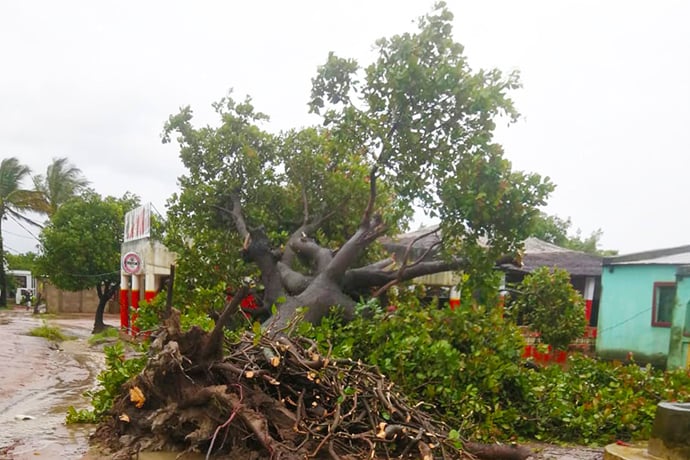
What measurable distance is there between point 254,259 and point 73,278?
17.8 m

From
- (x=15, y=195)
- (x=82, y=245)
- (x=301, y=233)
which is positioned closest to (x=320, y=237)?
(x=301, y=233)

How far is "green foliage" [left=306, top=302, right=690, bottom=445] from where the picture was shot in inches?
269

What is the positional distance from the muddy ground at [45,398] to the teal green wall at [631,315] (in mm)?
8004

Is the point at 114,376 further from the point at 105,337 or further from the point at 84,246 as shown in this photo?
the point at 84,246

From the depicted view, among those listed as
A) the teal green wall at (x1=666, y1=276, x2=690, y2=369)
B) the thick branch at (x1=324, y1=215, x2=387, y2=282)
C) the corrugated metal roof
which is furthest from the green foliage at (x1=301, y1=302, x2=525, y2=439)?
the corrugated metal roof

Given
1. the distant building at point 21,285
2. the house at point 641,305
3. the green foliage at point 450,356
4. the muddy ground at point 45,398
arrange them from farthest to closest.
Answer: the distant building at point 21,285 → the house at point 641,305 → the green foliage at point 450,356 → the muddy ground at point 45,398

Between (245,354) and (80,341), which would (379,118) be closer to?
(245,354)

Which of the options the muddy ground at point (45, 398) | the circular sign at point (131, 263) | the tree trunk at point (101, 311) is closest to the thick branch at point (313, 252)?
the muddy ground at point (45, 398)

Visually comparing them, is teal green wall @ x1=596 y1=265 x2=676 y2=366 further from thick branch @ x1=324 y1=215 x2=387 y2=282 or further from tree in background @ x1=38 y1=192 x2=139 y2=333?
tree in background @ x1=38 y1=192 x2=139 y2=333

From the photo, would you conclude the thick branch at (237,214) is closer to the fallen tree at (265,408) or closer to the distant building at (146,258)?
the fallen tree at (265,408)

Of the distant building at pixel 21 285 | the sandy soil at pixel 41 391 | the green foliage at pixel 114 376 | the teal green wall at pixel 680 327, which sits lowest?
the distant building at pixel 21 285

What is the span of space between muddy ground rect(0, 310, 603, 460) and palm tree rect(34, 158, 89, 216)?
14.9m

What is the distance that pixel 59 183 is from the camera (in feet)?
113

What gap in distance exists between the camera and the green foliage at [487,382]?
22.4ft
